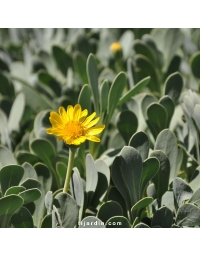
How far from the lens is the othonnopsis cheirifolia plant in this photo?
117 centimetres

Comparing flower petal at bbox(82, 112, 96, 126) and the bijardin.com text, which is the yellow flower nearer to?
flower petal at bbox(82, 112, 96, 126)

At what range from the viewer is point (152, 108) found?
54.3 inches

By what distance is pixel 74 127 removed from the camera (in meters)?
1.19

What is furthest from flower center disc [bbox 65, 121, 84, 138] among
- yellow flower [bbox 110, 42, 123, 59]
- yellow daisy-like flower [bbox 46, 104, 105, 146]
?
yellow flower [bbox 110, 42, 123, 59]

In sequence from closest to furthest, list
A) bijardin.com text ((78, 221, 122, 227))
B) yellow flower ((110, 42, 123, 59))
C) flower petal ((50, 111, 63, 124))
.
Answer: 1. bijardin.com text ((78, 221, 122, 227))
2. flower petal ((50, 111, 63, 124))
3. yellow flower ((110, 42, 123, 59))

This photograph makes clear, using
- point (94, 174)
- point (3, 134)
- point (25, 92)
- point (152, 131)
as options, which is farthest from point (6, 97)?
point (94, 174)

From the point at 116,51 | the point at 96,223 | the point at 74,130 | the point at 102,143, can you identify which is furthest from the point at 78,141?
the point at 116,51

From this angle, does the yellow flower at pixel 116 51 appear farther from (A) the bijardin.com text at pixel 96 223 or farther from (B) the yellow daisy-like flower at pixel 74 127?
(A) the bijardin.com text at pixel 96 223

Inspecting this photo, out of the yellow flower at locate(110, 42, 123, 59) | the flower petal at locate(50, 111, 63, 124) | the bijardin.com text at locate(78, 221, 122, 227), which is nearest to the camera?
the bijardin.com text at locate(78, 221, 122, 227)

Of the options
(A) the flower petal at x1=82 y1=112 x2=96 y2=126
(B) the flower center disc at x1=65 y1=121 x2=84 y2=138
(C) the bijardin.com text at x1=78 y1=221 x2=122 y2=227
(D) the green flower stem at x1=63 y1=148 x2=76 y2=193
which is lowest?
(C) the bijardin.com text at x1=78 y1=221 x2=122 y2=227

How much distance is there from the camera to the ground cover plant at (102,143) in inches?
45.7

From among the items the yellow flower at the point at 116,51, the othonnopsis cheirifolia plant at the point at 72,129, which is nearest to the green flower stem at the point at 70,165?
the othonnopsis cheirifolia plant at the point at 72,129

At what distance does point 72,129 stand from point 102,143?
0.37 meters

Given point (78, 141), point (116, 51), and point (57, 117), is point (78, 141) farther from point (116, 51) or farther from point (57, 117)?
point (116, 51)
